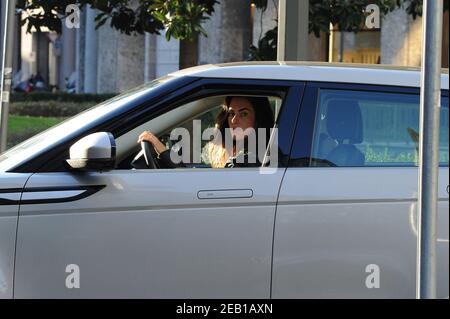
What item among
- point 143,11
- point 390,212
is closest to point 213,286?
point 390,212

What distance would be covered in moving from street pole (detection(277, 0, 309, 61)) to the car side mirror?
356cm

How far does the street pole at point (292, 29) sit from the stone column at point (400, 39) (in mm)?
15029

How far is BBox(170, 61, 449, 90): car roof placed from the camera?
486 cm

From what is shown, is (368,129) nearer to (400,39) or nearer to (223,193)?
(223,193)

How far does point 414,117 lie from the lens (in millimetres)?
4812

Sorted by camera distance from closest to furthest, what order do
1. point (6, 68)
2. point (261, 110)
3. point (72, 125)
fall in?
point (72, 125) → point (261, 110) → point (6, 68)

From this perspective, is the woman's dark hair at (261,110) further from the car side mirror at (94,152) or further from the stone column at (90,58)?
the stone column at (90,58)

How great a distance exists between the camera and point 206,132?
18.2ft

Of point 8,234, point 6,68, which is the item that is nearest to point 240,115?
point 8,234

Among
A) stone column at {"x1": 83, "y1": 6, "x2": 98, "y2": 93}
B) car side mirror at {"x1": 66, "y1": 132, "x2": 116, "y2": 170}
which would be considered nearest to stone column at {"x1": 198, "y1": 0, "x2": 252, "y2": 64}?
car side mirror at {"x1": 66, "y1": 132, "x2": 116, "y2": 170}

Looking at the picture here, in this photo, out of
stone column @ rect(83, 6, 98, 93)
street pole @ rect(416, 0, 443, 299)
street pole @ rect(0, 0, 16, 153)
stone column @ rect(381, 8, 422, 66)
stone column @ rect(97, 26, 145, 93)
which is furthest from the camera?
stone column @ rect(83, 6, 98, 93)

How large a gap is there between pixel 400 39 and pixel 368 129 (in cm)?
1911

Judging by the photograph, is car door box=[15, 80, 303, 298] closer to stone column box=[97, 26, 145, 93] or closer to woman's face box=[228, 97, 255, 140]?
woman's face box=[228, 97, 255, 140]
